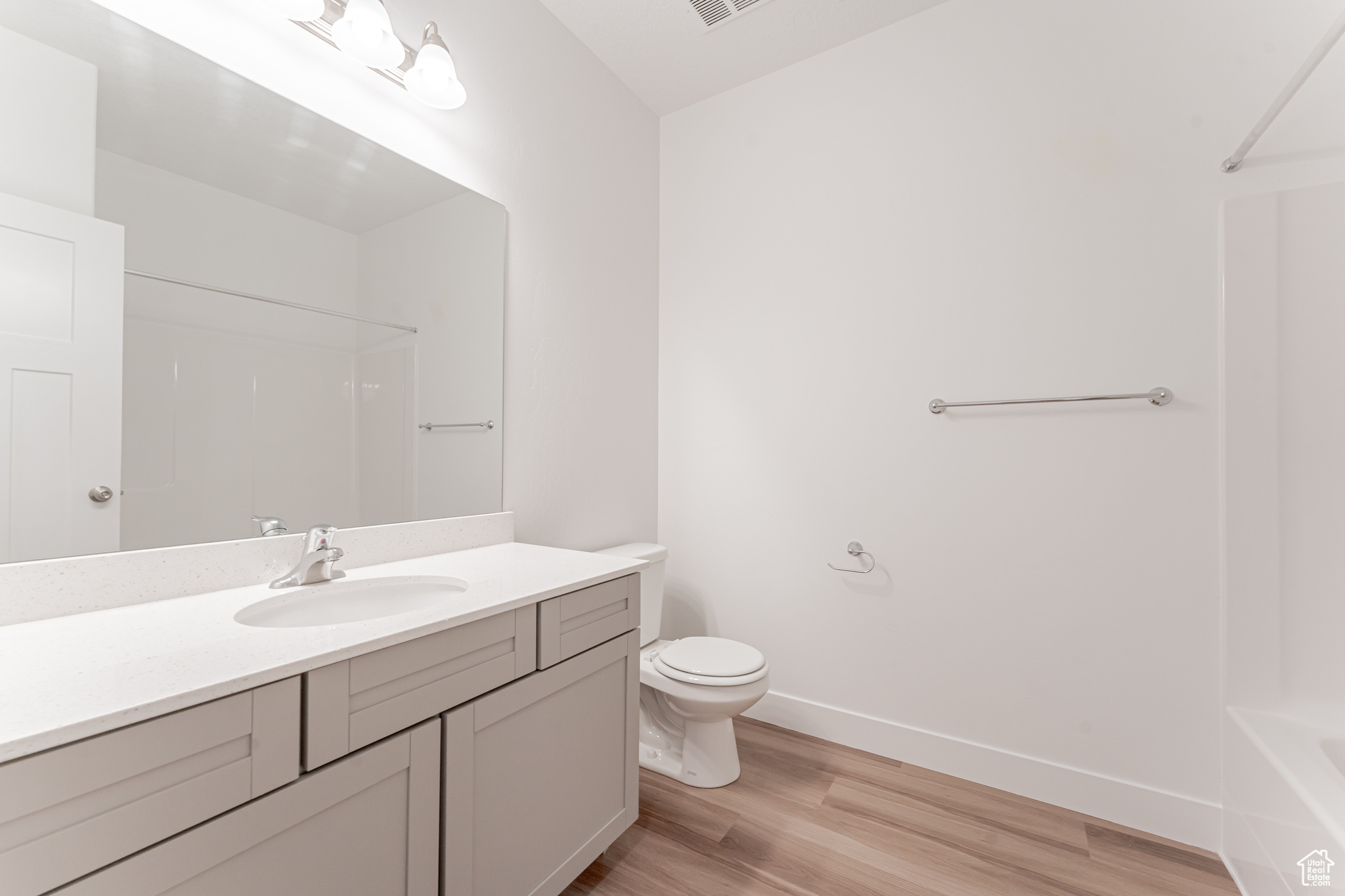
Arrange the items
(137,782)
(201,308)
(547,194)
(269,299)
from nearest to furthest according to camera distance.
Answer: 1. (137,782)
2. (201,308)
3. (269,299)
4. (547,194)

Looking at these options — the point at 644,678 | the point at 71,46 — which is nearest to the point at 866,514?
the point at 644,678

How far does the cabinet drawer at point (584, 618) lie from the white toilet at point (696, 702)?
0.42 meters

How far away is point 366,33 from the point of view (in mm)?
1283

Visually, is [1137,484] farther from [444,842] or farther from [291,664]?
[291,664]

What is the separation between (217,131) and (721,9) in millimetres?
1579

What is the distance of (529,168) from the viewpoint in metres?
1.87

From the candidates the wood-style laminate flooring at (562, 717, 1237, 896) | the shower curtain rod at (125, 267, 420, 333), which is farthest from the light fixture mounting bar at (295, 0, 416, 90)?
the wood-style laminate flooring at (562, 717, 1237, 896)

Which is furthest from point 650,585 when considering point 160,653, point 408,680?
point 160,653

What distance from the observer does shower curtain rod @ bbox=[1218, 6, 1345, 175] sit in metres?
1.06

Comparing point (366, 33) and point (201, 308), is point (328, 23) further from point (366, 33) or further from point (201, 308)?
point (201, 308)

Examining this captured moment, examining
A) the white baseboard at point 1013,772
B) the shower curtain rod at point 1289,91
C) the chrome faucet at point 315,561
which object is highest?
the shower curtain rod at point 1289,91

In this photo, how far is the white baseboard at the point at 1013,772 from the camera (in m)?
1.55

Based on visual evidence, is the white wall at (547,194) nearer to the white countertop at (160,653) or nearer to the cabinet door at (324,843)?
the white countertop at (160,653)

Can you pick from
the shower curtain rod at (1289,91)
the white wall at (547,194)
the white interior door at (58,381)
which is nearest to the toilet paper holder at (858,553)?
the white wall at (547,194)
